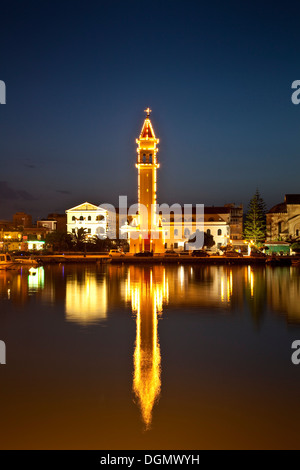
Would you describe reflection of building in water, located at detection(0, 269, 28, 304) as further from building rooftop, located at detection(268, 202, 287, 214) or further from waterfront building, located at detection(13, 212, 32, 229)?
waterfront building, located at detection(13, 212, 32, 229)

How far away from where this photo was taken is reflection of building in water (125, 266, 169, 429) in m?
6.94

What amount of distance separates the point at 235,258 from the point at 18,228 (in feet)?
141

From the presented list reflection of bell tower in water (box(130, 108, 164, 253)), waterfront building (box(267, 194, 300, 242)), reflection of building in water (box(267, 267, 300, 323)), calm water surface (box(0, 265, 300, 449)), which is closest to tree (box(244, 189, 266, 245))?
waterfront building (box(267, 194, 300, 242))

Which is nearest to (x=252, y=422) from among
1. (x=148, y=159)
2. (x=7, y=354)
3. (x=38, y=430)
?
(x=38, y=430)

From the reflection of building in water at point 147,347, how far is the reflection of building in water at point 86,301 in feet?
3.46

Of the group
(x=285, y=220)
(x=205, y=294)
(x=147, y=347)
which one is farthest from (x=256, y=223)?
(x=147, y=347)

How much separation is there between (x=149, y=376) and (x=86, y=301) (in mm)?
9143

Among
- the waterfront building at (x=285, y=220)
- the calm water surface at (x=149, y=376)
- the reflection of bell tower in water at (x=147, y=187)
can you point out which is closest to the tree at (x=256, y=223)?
the waterfront building at (x=285, y=220)

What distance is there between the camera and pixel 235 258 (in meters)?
41.0

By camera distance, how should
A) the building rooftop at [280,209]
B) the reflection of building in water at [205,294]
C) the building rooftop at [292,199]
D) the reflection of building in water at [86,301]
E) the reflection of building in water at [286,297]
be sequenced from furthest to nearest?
the building rooftop at [280,209] → the building rooftop at [292,199] → the reflection of building in water at [205,294] → the reflection of building in water at [286,297] → the reflection of building in water at [86,301]

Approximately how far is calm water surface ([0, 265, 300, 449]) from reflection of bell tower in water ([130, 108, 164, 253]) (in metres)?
30.5

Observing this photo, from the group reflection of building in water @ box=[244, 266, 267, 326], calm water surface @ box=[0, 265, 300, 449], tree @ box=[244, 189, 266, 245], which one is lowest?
calm water surface @ box=[0, 265, 300, 449]

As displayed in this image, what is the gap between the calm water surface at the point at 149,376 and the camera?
228 inches

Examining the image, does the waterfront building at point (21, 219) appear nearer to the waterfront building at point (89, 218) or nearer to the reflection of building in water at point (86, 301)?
the waterfront building at point (89, 218)
